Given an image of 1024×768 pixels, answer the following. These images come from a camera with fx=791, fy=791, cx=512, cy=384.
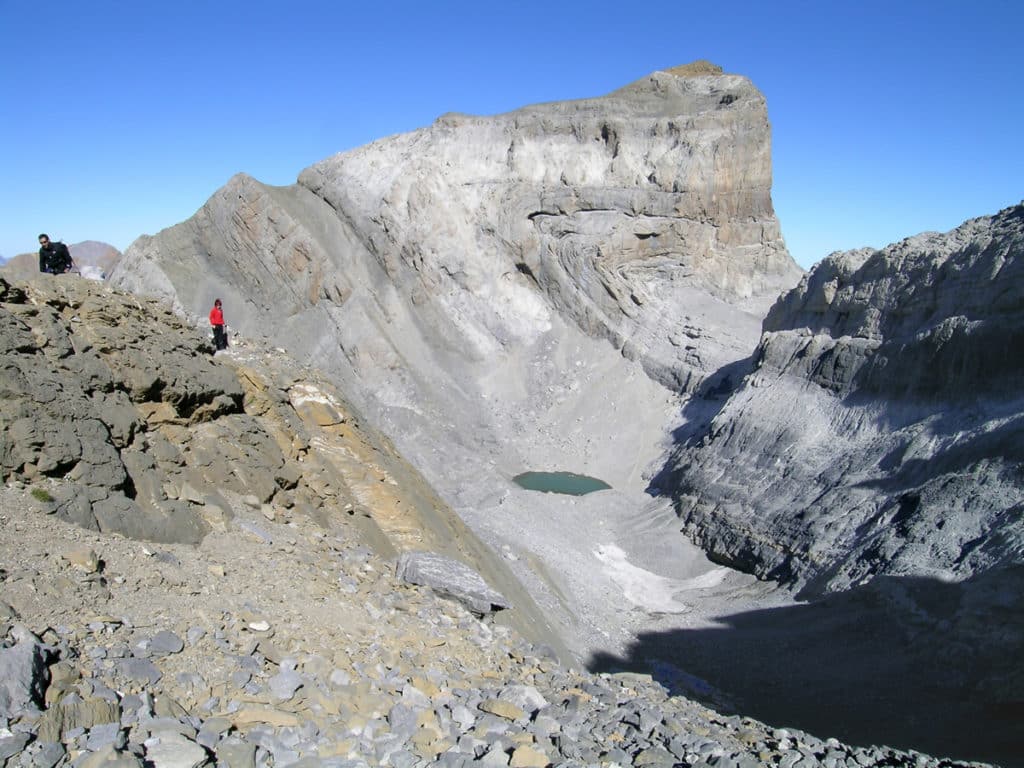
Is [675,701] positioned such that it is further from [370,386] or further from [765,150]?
[765,150]

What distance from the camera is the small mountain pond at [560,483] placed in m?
25.4

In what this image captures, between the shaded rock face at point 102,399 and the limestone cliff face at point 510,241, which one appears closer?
the shaded rock face at point 102,399

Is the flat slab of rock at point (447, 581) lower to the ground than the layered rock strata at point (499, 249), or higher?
lower

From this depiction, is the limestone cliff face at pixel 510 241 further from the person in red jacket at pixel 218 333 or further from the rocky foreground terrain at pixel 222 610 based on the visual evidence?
the rocky foreground terrain at pixel 222 610

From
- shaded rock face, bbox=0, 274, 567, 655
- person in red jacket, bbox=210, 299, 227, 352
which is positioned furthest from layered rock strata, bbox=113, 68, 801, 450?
shaded rock face, bbox=0, 274, 567, 655

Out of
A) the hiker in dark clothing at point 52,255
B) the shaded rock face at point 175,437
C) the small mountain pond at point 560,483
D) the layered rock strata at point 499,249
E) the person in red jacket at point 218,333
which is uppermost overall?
the layered rock strata at point 499,249

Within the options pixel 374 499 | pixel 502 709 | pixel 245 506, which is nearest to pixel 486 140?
pixel 374 499

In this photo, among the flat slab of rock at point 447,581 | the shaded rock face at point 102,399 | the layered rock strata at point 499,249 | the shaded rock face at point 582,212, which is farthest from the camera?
the shaded rock face at point 582,212

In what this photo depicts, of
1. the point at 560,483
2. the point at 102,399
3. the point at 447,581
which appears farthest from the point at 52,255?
the point at 560,483

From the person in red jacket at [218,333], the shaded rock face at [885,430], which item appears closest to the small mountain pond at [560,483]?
the shaded rock face at [885,430]

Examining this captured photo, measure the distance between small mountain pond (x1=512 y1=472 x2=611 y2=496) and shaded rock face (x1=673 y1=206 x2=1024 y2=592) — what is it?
3632 mm

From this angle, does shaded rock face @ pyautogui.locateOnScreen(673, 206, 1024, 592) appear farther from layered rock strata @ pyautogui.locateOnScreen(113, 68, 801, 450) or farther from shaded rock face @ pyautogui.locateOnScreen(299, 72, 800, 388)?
shaded rock face @ pyautogui.locateOnScreen(299, 72, 800, 388)

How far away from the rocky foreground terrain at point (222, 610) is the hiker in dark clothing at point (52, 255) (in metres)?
1.93

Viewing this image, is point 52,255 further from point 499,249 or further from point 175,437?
point 499,249
